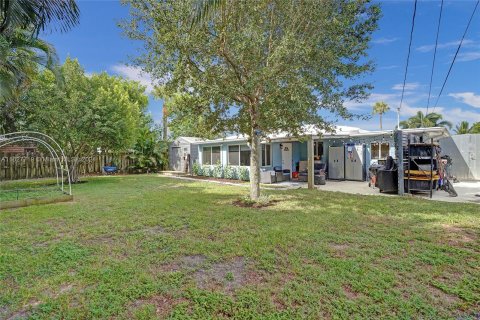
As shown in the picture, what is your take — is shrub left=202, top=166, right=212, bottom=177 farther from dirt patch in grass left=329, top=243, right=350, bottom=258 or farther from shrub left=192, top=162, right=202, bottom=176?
dirt patch in grass left=329, top=243, right=350, bottom=258

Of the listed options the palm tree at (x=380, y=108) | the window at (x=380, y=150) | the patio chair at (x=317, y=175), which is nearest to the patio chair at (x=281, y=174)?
the patio chair at (x=317, y=175)

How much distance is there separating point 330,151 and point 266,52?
9219 millimetres

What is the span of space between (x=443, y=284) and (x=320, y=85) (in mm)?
5326

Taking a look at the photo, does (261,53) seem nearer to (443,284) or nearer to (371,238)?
(371,238)

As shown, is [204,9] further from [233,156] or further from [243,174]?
[233,156]

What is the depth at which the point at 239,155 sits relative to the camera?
1590cm

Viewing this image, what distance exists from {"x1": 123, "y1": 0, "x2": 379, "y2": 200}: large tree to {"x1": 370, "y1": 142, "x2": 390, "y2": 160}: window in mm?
7067

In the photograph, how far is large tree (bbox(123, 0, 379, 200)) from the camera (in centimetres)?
659

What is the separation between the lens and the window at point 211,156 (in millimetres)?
17578

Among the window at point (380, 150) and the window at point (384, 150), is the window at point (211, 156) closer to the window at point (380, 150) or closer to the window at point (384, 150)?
the window at point (380, 150)

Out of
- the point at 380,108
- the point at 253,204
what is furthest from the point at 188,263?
the point at 380,108

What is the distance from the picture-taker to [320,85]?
7297 mm

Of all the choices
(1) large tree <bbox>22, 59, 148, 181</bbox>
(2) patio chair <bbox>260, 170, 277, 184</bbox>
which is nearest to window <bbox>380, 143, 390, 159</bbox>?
(2) patio chair <bbox>260, 170, 277, 184</bbox>

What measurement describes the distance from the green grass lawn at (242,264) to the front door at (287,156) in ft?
27.6
